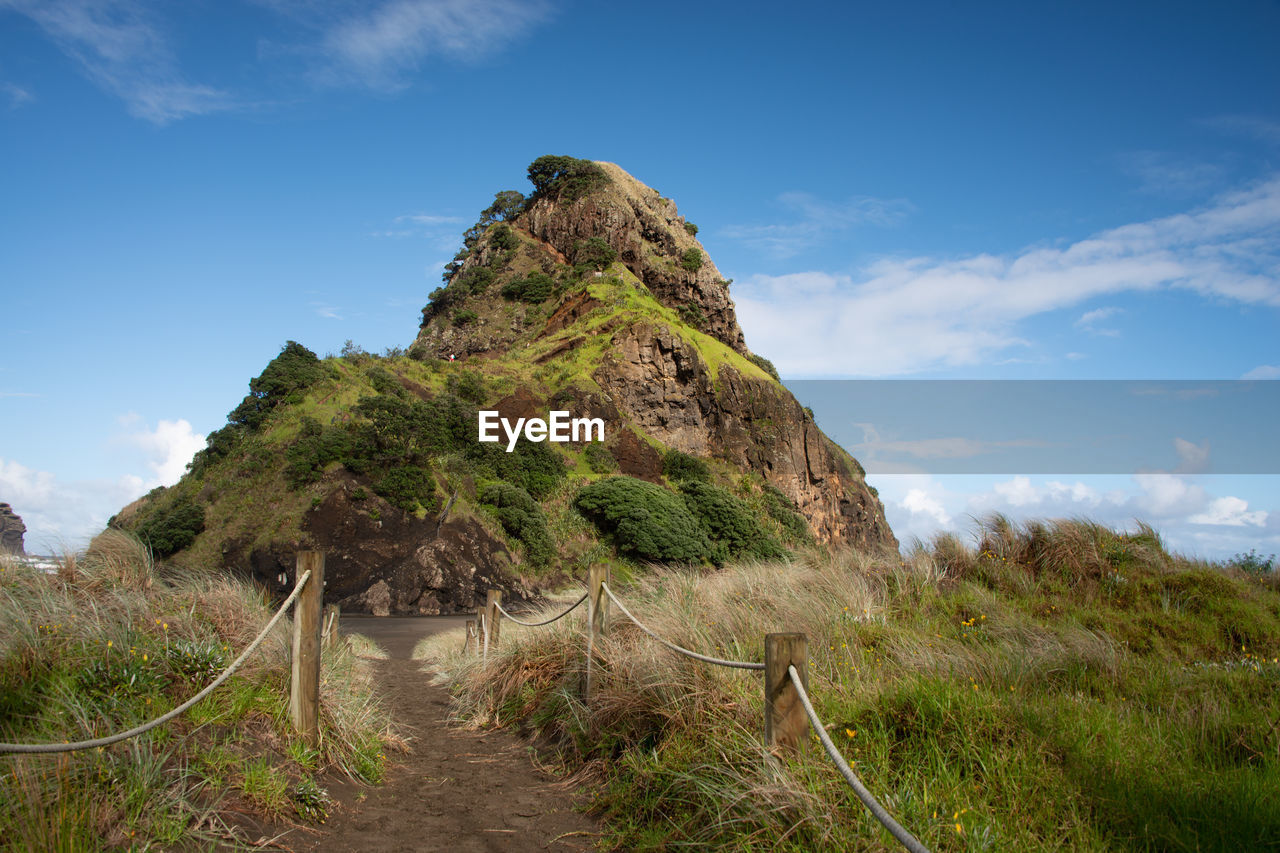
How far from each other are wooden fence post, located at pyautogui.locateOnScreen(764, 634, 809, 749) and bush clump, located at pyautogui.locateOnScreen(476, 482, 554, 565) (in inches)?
1205

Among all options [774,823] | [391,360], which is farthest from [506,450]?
[774,823]

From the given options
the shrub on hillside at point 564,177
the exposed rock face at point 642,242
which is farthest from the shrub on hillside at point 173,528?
the shrub on hillside at point 564,177

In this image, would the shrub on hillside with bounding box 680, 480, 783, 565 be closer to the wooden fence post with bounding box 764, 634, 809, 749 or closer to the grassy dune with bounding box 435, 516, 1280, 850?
the grassy dune with bounding box 435, 516, 1280, 850

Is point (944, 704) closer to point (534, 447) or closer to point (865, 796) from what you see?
point (865, 796)

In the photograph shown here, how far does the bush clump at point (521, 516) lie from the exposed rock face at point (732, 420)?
15367 mm

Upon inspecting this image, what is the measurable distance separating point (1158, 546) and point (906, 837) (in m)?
9.30

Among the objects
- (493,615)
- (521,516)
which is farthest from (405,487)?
(493,615)

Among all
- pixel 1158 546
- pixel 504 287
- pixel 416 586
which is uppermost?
pixel 504 287

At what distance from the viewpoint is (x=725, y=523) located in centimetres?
4050

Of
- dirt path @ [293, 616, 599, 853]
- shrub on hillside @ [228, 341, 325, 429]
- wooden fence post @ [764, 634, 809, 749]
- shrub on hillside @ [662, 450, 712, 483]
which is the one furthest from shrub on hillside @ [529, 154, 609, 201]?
wooden fence post @ [764, 634, 809, 749]

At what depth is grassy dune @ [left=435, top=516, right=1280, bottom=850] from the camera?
3088mm

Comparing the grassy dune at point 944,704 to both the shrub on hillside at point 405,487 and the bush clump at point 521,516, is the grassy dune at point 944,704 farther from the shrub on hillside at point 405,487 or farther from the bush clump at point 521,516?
the bush clump at point 521,516

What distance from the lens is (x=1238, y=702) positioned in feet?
16.2

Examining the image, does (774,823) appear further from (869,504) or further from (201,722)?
(869,504)
